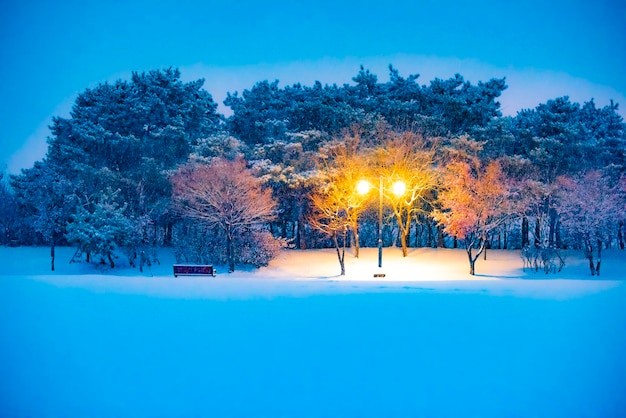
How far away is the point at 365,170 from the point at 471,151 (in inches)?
290

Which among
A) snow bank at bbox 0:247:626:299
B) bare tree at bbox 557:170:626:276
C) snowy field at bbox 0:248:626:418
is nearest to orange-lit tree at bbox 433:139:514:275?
snow bank at bbox 0:247:626:299

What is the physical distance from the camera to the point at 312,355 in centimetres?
600

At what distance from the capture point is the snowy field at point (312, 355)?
482 cm

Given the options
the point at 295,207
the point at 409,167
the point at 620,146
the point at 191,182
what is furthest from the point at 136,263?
the point at 620,146

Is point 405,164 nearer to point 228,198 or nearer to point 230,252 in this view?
point 228,198

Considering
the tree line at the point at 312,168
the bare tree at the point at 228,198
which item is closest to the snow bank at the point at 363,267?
the tree line at the point at 312,168

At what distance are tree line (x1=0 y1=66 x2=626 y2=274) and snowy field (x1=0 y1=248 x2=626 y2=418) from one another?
1593 cm

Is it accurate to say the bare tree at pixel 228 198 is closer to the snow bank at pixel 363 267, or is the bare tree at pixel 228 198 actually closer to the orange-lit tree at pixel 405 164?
the snow bank at pixel 363 267

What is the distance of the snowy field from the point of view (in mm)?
4816

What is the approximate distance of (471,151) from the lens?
30.2 meters

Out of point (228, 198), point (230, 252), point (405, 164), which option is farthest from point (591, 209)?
point (230, 252)

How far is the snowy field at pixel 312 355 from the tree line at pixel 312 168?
15934 millimetres

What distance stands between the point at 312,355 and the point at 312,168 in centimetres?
2542

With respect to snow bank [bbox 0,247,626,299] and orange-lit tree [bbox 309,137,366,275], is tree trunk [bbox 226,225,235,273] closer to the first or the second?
snow bank [bbox 0,247,626,299]
